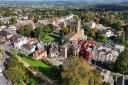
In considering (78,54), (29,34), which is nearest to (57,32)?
(29,34)

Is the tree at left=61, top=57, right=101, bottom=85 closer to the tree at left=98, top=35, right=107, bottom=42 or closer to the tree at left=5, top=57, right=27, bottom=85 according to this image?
the tree at left=5, top=57, right=27, bottom=85

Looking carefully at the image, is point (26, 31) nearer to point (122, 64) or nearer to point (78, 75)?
point (122, 64)

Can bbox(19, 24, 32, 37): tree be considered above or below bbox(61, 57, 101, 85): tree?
below

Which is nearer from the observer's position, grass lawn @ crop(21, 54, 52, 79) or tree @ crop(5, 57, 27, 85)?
tree @ crop(5, 57, 27, 85)

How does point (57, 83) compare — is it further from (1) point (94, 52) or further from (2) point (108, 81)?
(1) point (94, 52)

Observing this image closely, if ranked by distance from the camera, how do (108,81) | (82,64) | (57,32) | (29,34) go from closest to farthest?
(82,64), (108,81), (29,34), (57,32)

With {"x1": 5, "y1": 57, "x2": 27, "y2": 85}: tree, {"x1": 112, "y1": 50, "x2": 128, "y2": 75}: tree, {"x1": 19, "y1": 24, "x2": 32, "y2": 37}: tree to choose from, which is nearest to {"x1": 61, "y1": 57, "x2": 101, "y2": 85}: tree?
{"x1": 5, "y1": 57, "x2": 27, "y2": 85}: tree

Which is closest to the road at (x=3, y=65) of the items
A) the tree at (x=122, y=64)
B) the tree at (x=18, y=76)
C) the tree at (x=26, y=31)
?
the tree at (x=18, y=76)
